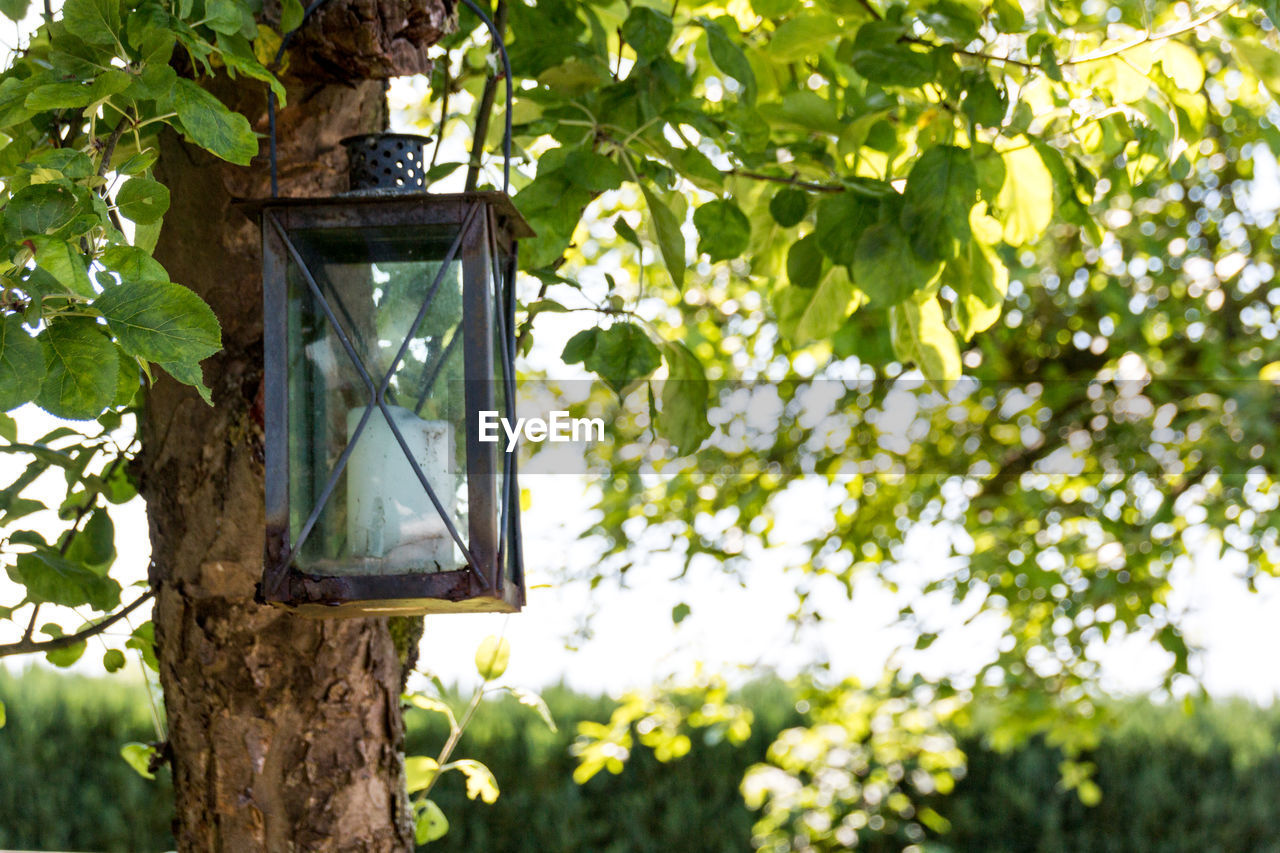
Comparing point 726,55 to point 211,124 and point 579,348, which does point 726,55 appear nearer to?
point 579,348

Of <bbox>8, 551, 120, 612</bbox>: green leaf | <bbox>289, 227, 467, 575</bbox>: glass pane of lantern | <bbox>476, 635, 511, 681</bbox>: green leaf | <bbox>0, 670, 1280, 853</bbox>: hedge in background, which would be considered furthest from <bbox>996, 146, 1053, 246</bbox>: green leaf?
<bbox>0, 670, 1280, 853</bbox>: hedge in background

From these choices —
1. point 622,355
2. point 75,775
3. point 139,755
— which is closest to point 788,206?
point 622,355

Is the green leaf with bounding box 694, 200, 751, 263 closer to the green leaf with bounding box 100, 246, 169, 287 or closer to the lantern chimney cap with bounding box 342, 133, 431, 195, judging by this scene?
the lantern chimney cap with bounding box 342, 133, 431, 195

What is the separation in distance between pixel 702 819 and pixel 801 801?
5.84 feet

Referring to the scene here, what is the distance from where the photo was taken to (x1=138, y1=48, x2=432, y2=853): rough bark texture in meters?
1.06

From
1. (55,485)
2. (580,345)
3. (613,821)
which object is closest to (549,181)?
(580,345)

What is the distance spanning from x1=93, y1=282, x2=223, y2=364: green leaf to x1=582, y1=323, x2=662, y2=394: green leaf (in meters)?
0.53

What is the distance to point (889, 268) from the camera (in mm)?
1117

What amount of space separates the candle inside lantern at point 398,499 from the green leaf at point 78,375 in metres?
0.24

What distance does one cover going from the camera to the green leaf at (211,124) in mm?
757

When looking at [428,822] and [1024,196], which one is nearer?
[1024,196]

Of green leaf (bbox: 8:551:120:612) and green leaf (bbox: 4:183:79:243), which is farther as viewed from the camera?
green leaf (bbox: 8:551:120:612)

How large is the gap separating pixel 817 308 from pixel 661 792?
429cm

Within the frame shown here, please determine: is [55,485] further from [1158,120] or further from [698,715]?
[698,715]
